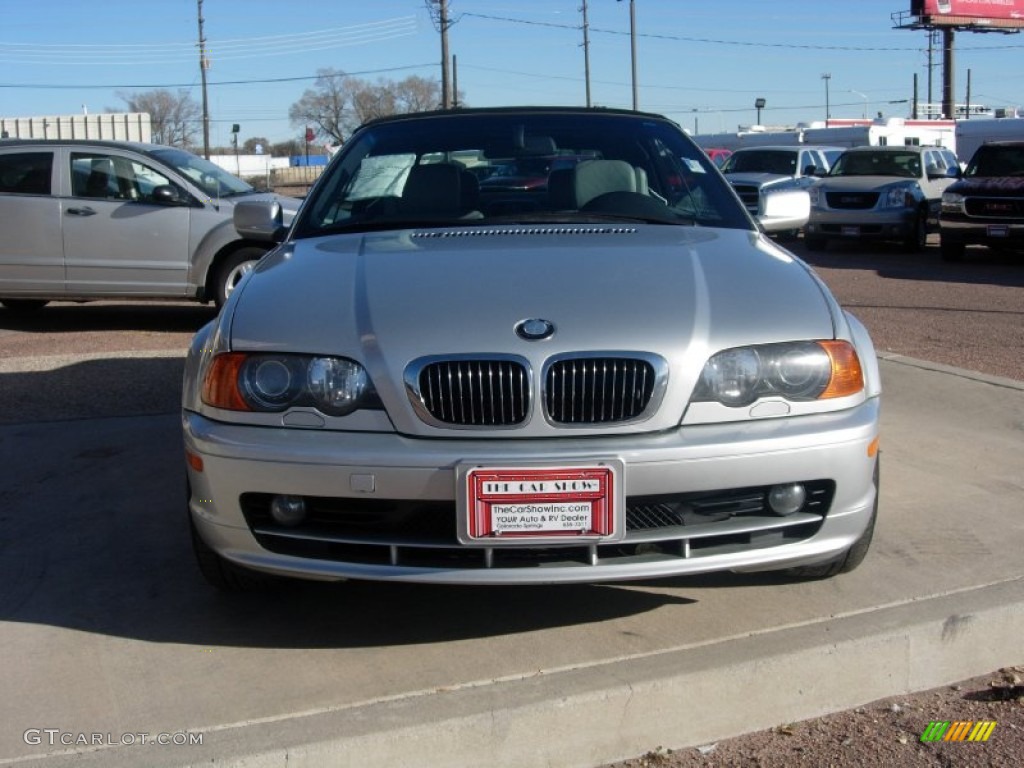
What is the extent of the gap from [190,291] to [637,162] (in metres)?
6.39

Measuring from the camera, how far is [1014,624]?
3.60 metres

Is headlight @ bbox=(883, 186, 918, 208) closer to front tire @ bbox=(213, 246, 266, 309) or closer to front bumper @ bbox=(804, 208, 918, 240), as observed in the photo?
front bumper @ bbox=(804, 208, 918, 240)

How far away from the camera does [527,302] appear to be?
Answer: 334cm

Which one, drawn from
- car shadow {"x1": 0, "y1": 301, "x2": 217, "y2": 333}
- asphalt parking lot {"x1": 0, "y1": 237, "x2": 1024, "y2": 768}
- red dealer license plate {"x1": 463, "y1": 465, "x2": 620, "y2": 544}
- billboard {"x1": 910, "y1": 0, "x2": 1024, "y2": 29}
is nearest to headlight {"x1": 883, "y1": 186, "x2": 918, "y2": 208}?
car shadow {"x1": 0, "y1": 301, "x2": 217, "y2": 333}

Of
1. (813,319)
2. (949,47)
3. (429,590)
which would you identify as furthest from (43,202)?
(949,47)

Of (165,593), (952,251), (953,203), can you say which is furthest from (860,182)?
(165,593)

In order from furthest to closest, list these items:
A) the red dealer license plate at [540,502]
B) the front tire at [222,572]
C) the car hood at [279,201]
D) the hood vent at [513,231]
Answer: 1. the car hood at [279,201]
2. the hood vent at [513,231]
3. the front tire at [222,572]
4. the red dealer license plate at [540,502]

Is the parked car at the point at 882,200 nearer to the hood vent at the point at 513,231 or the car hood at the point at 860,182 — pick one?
the car hood at the point at 860,182

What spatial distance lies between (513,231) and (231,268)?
21.8 ft

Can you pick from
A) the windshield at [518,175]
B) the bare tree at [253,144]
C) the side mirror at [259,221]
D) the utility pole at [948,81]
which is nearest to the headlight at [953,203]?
the windshield at [518,175]

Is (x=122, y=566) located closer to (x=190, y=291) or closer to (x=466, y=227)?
(x=466, y=227)

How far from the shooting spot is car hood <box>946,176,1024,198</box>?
50.6ft

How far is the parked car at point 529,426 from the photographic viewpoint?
3.10 meters

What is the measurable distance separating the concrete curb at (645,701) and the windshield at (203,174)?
8231 millimetres
